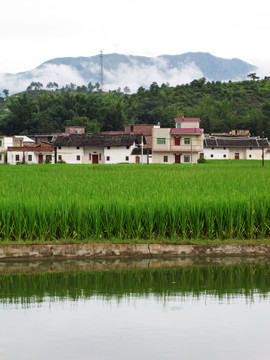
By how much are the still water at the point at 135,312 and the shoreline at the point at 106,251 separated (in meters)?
0.43

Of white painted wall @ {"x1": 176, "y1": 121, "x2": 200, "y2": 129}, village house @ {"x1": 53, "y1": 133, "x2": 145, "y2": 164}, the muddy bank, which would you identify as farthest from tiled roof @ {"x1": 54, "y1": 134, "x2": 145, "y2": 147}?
the muddy bank

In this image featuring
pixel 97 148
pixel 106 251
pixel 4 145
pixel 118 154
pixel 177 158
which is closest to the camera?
pixel 106 251

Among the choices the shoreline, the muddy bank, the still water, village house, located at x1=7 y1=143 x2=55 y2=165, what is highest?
village house, located at x1=7 y1=143 x2=55 y2=165

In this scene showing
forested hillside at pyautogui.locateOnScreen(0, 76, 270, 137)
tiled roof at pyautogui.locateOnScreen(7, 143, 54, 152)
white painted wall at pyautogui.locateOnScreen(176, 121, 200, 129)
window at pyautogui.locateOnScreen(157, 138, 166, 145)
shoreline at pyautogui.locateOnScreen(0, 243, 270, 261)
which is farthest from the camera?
forested hillside at pyautogui.locateOnScreen(0, 76, 270, 137)

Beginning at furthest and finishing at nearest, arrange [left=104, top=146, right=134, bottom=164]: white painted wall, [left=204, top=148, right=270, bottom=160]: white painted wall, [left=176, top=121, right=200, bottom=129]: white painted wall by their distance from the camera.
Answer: [left=204, top=148, right=270, bottom=160]: white painted wall
[left=176, top=121, right=200, bottom=129]: white painted wall
[left=104, top=146, right=134, bottom=164]: white painted wall

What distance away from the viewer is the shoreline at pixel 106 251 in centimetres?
1047

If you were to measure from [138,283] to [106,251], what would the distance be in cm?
192

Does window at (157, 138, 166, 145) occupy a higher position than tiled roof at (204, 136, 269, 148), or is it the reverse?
tiled roof at (204, 136, 269, 148)

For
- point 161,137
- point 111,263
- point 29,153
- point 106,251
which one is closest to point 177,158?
point 161,137

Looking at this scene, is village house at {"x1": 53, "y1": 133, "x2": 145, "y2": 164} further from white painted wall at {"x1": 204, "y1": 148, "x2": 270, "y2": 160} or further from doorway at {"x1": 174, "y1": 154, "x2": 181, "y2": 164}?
white painted wall at {"x1": 204, "y1": 148, "x2": 270, "y2": 160}

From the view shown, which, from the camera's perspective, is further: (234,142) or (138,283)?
(234,142)

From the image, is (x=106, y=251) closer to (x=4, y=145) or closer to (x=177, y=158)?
(x=177, y=158)

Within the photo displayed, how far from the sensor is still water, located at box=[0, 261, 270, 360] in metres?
5.82

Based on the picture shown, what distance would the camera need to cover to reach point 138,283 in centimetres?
880
